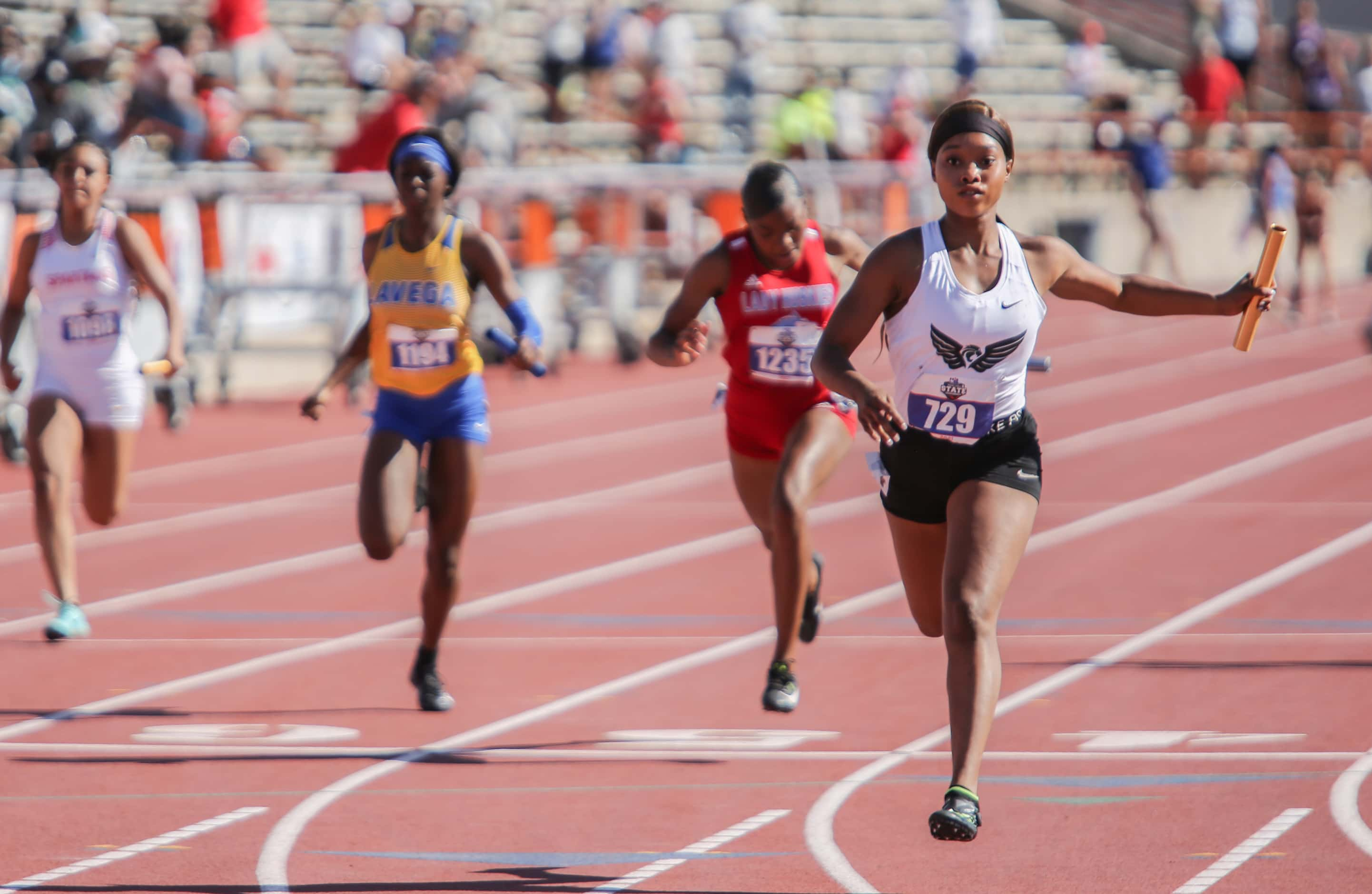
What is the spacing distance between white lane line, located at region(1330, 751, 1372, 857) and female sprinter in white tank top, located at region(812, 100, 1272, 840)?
1.08m

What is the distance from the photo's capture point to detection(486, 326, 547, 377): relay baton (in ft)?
25.3

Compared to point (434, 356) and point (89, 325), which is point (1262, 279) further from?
point (89, 325)

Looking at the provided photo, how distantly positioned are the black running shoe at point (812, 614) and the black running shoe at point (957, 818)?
318 cm

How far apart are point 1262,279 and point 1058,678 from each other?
2647 mm

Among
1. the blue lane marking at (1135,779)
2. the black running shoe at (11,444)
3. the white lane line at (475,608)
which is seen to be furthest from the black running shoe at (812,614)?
the black running shoe at (11,444)

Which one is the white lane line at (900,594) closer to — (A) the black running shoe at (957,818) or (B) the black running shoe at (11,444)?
(A) the black running shoe at (957,818)

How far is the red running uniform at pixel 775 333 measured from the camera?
27.4ft

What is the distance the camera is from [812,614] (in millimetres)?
8898

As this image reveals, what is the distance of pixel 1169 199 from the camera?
31.8 metres

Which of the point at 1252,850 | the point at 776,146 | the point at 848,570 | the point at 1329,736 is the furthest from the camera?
the point at 776,146

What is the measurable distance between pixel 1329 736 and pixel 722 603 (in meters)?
3.87

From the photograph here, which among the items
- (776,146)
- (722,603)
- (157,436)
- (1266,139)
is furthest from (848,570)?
(1266,139)

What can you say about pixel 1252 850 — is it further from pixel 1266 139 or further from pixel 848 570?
pixel 1266 139

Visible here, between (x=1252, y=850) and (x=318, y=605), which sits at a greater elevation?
(x=1252, y=850)
